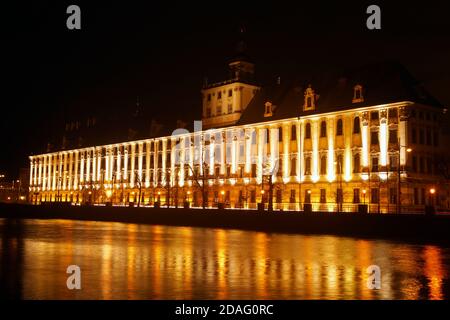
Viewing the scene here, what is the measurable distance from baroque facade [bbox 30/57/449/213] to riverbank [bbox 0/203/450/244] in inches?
386

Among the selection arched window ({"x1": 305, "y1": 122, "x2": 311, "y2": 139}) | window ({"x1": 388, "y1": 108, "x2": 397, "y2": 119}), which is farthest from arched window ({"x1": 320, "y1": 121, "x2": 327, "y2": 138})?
window ({"x1": 388, "y1": 108, "x2": 397, "y2": 119})

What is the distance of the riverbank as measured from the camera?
36.2m

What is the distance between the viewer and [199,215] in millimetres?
54000

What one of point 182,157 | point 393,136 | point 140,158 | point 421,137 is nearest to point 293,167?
point 393,136

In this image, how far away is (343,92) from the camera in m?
67.6

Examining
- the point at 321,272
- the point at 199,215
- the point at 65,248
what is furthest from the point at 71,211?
the point at 321,272

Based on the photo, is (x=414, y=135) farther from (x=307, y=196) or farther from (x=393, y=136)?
(x=307, y=196)

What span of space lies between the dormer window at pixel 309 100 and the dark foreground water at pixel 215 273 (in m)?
45.0

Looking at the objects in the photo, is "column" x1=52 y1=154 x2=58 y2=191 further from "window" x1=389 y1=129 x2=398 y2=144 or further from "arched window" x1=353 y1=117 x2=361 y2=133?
"window" x1=389 y1=129 x2=398 y2=144

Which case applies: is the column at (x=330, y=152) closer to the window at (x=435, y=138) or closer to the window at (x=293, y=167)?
the window at (x=293, y=167)

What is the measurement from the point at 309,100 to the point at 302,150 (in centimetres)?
627

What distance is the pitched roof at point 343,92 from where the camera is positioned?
2426 inches

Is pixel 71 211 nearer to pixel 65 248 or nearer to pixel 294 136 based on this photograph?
pixel 294 136
